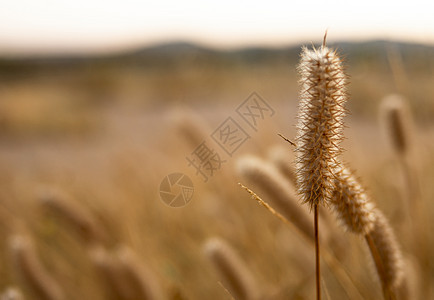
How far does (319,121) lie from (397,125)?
639mm

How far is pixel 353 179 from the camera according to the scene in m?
0.54

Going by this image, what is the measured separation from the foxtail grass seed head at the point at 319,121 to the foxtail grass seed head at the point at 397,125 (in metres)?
0.58

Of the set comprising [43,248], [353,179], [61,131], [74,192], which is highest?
[61,131]

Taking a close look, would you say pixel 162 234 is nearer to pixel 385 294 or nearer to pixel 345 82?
pixel 385 294

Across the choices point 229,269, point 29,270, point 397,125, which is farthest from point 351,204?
point 29,270

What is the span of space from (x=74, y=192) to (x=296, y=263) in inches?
68.6

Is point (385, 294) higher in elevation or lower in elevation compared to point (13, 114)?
lower

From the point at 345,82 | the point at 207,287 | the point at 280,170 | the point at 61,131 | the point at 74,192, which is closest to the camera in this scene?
the point at 345,82

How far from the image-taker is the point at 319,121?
1.47 feet

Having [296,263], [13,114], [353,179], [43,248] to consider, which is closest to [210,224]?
[296,263]

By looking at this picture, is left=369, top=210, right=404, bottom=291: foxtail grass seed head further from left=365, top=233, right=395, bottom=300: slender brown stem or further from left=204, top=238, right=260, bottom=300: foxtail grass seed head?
left=204, top=238, right=260, bottom=300: foxtail grass seed head

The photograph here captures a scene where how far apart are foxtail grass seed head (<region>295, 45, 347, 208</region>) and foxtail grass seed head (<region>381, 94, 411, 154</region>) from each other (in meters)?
0.58

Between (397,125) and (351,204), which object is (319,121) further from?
(397,125)

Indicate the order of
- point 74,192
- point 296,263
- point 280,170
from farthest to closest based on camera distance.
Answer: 1. point 74,192
2. point 296,263
3. point 280,170
